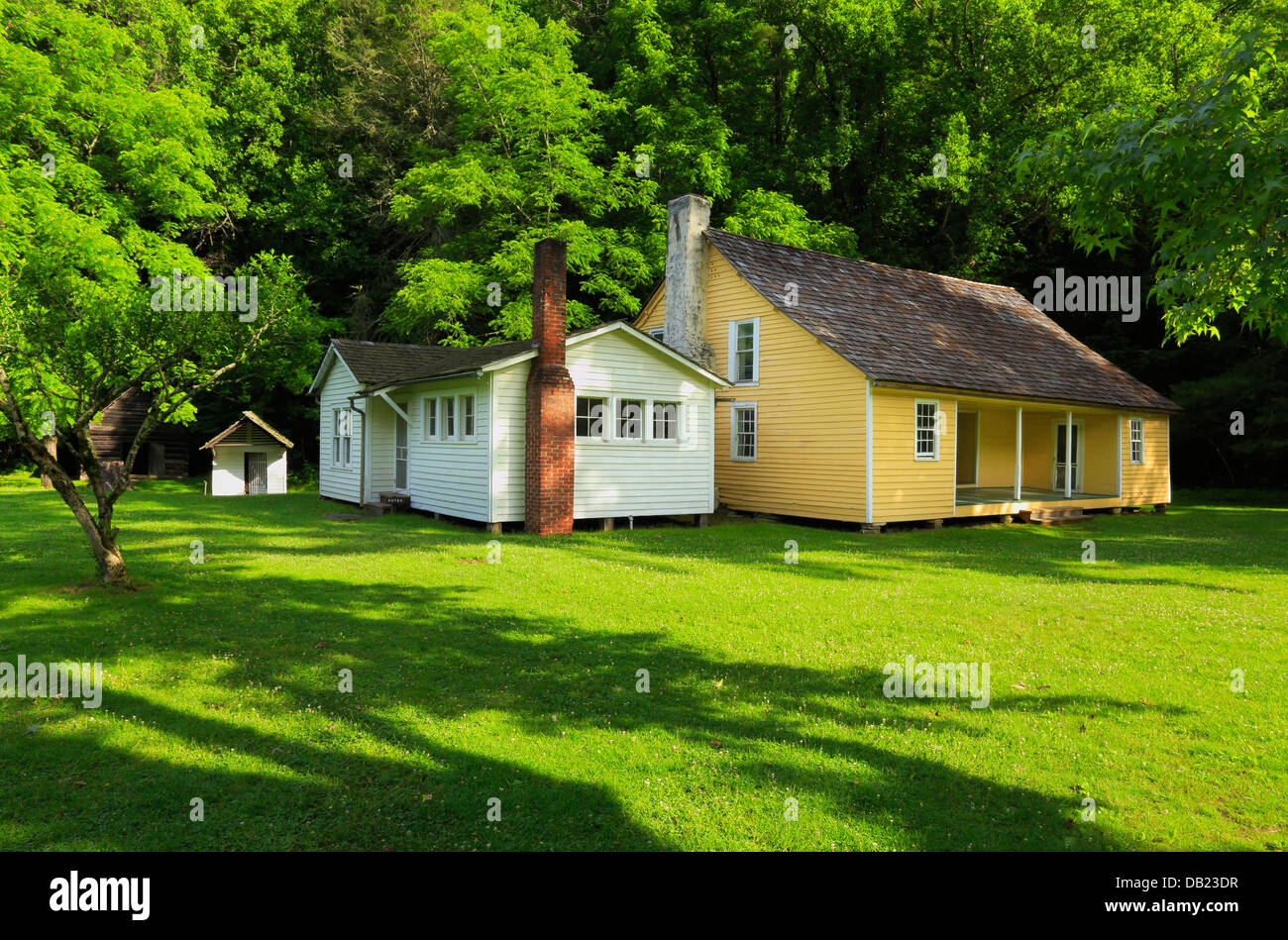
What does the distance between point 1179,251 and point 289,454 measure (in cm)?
3550

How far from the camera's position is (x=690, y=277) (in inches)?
906

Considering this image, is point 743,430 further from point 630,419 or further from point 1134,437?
point 1134,437

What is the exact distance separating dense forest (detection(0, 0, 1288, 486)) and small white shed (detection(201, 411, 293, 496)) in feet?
12.7

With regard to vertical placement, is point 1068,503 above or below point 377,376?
below

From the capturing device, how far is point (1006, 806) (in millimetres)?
4836

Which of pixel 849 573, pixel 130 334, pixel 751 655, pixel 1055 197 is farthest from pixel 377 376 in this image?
pixel 1055 197

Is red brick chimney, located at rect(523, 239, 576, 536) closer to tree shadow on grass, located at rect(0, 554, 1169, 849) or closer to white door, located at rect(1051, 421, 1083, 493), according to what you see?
tree shadow on grass, located at rect(0, 554, 1169, 849)

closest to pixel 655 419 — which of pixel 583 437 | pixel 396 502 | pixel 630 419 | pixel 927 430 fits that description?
pixel 630 419

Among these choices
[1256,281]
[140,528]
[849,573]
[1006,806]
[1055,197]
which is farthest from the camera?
[1055,197]

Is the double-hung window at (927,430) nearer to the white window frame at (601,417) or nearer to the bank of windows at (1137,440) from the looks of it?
the white window frame at (601,417)

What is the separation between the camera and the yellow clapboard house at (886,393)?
19.3 m

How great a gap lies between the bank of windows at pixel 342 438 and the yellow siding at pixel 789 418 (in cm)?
1127

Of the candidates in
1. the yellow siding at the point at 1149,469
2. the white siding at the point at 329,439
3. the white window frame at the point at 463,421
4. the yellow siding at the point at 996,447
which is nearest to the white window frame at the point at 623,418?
the white window frame at the point at 463,421

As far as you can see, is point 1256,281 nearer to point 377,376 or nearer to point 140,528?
point 140,528
